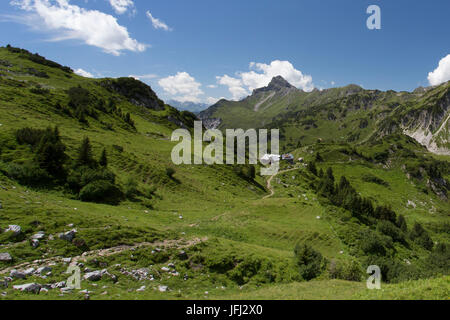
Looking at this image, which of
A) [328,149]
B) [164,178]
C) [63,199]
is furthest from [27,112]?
[328,149]

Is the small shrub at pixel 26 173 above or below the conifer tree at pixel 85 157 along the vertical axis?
below

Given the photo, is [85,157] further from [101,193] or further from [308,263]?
[308,263]

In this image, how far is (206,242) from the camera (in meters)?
24.9

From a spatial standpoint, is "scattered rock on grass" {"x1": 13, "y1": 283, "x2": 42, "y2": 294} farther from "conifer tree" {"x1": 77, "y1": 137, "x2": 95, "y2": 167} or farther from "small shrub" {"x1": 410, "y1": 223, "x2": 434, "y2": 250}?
"small shrub" {"x1": 410, "y1": 223, "x2": 434, "y2": 250}

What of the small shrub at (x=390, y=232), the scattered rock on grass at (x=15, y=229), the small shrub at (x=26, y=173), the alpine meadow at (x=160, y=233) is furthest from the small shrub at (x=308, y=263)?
the small shrub at (x=390, y=232)

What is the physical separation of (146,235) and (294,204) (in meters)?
40.3

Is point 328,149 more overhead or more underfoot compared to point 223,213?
more overhead

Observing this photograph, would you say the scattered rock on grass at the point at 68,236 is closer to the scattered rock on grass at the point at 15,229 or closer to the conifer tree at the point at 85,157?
the scattered rock on grass at the point at 15,229

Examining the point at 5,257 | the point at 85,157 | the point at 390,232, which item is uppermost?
the point at 85,157

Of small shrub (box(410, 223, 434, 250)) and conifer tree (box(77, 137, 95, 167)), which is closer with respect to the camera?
conifer tree (box(77, 137, 95, 167))

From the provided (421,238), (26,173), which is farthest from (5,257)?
Result: (421,238)

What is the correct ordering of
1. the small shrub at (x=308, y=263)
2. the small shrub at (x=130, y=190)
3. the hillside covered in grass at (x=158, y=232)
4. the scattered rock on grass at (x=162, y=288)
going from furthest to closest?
the small shrub at (x=130, y=190) → the small shrub at (x=308, y=263) → the scattered rock on grass at (x=162, y=288) → the hillside covered in grass at (x=158, y=232)

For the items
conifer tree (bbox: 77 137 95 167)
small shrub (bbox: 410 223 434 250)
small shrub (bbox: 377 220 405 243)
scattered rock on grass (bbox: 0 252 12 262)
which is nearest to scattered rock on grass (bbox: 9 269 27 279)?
scattered rock on grass (bbox: 0 252 12 262)
